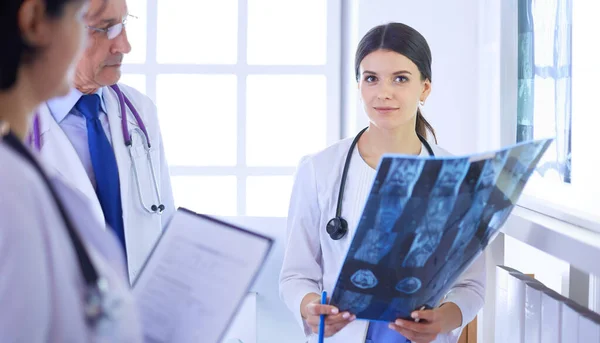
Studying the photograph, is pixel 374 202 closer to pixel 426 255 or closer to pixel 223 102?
pixel 426 255

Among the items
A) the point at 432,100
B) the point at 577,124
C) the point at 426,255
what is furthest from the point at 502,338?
the point at 432,100

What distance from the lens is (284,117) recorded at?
301 cm

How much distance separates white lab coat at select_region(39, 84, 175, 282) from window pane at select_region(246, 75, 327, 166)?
3.70 ft

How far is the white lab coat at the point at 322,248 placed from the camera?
4.89 feet

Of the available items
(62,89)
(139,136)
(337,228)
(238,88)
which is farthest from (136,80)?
(62,89)

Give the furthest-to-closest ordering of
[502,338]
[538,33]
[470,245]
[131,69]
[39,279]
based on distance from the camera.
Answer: [131,69] < [538,33] < [502,338] < [470,245] < [39,279]

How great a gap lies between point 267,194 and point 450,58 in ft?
3.33

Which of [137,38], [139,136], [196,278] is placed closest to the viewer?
[196,278]

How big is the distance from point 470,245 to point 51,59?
0.79 meters

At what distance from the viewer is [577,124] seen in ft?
5.02

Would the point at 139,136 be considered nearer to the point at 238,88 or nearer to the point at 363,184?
the point at 363,184

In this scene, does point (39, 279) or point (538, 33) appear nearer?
point (39, 279)

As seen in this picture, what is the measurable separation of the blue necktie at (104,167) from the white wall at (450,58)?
4.30ft

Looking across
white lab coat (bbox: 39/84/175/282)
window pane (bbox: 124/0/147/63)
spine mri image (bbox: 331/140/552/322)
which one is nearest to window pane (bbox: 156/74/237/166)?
window pane (bbox: 124/0/147/63)
